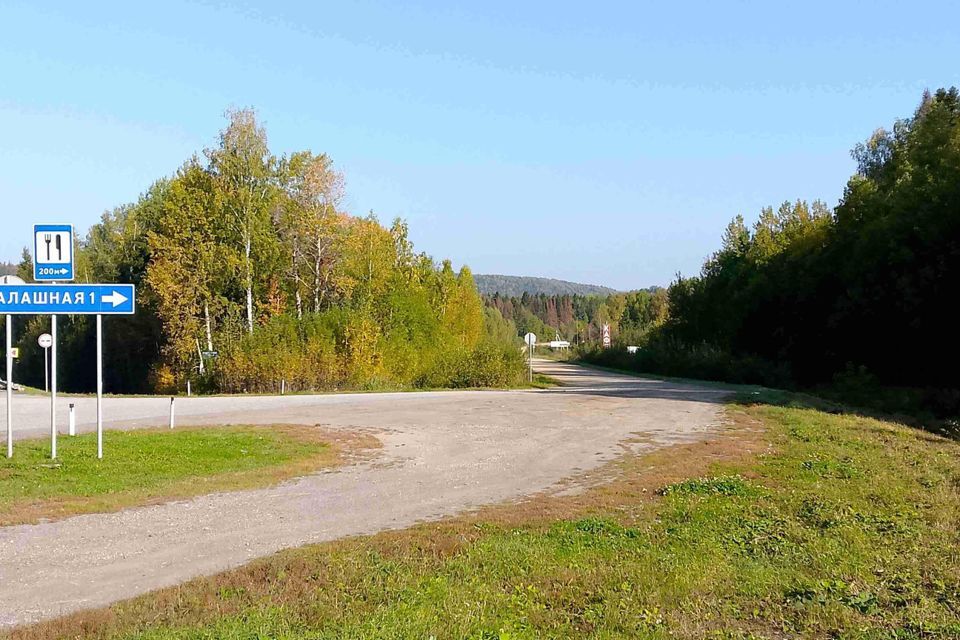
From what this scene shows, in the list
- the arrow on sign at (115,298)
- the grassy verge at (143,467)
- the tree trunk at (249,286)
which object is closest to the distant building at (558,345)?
the tree trunk at (249,286)

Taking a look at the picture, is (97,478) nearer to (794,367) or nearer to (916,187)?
(916,187)

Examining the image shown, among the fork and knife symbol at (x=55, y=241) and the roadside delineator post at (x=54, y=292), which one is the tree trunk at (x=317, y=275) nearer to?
the roadside delineator post at (x=54, y=292)

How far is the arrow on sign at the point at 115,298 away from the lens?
13.4 m

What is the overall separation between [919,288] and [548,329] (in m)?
140

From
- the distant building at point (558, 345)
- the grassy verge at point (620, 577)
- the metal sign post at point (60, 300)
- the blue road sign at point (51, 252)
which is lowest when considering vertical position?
the grassy verge at point (620, 577)

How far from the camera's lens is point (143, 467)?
1295cm

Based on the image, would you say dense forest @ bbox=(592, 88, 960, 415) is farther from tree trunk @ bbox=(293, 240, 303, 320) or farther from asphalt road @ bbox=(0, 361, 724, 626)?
tree trunk @ bbox=(293, 240, 303, 320)

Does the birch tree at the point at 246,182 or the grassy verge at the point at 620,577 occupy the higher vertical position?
the birch tree at the point at 246,182

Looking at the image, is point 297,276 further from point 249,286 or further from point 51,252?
point 51,252

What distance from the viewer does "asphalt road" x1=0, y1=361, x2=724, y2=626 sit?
728 centimetres

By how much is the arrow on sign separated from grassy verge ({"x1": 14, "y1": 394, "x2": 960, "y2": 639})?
7.46 m

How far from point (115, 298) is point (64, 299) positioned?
80 cm

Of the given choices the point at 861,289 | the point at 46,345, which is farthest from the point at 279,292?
the point at 861,289

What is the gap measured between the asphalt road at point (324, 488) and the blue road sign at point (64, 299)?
280cm
